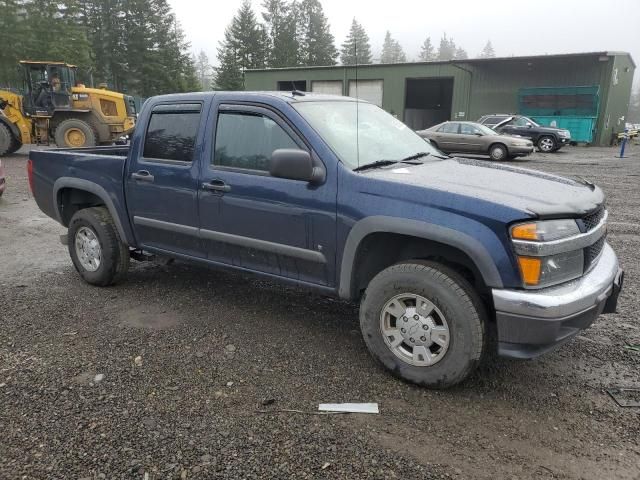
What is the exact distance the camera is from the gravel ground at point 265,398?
2586mm

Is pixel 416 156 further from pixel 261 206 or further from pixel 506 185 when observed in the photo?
pixel 261 206

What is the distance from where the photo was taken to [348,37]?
2859 inches

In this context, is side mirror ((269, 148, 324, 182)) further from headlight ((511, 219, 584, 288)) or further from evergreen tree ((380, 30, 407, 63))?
evergreen tree ((380, 30, 407, 63))

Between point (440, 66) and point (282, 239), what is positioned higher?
point (440, 66)

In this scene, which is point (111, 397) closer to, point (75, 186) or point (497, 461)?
point (497, 461)

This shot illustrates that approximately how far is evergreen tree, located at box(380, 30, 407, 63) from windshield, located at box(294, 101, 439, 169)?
4970 inches

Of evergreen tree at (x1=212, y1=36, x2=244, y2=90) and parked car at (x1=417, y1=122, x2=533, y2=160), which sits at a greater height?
evergreen tree at (x1=212, y1=36, x2=244, y2=90)

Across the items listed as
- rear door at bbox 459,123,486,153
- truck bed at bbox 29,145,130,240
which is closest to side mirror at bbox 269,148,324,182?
truck bed at bbox 29,145,130,240

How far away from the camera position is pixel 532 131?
23094mm

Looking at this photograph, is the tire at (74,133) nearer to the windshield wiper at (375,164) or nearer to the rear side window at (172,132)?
the rear side window at (172,132)

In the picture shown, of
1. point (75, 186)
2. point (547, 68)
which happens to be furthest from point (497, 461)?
point (547, 68)

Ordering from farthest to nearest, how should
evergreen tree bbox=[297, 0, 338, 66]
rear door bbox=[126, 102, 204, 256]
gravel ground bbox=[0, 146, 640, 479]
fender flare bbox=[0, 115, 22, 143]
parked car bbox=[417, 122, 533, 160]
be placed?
evergreen tree bbox=[297, 0, 338, 66], parked car bbox=[417, 122, 533, 160], fender flare bbox=[0, 115, 22, 143], rear door bbox=[126, 102, 204, 256], gravel ground bbox=[0, 146, 640, 479]

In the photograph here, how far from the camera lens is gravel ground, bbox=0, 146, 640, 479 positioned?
2.59 m

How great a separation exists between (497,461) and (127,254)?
3.84 m
